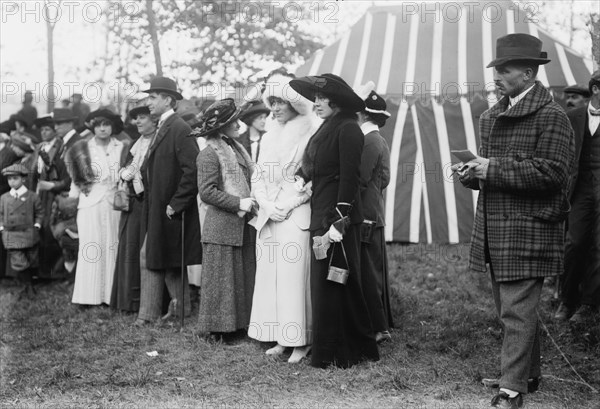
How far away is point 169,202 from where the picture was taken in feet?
23.7

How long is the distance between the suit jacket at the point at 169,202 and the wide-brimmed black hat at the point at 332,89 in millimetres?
1831

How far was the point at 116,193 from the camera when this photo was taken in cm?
780

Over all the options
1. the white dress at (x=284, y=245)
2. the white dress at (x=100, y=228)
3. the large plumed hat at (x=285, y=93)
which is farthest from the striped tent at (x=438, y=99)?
the white dress at (x=284, y=245)

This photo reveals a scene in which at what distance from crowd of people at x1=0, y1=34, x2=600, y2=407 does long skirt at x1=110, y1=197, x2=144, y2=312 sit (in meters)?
0.01

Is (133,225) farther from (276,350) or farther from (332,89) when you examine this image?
(332,89)

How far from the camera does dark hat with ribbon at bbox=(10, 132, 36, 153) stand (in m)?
10.1

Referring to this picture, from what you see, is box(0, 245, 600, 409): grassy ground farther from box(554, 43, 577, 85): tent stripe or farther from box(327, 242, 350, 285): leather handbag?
box(554, 43, 577, 85): tent stripe

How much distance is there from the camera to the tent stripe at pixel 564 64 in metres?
10.6

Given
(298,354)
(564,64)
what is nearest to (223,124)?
(298,354)

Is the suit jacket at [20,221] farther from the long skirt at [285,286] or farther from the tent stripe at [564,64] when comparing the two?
the tent stripe at [564,64]

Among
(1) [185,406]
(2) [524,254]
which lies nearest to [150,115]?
(1) [185,406]

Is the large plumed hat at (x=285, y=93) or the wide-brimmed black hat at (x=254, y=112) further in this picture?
the wide-brimmed black hat at (x=254, y=112)

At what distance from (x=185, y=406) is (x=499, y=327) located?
3.03 meters

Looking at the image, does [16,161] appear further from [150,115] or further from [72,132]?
[150,115]
